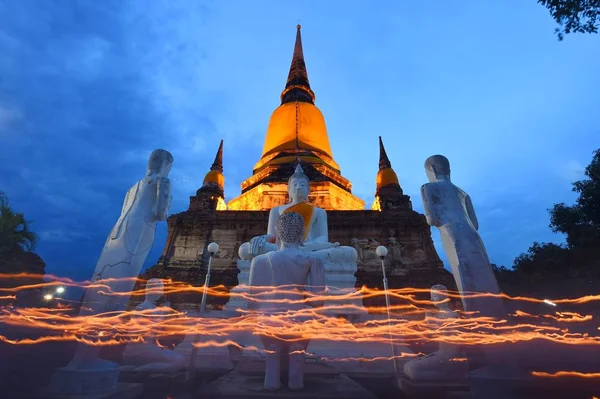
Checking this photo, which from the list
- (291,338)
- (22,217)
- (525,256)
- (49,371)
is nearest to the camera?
(291,338)

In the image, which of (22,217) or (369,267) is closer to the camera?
(369,267)

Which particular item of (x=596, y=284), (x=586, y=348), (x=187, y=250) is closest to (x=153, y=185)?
(x=586, y=348)

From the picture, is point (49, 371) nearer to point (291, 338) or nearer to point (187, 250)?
point (291, 338)

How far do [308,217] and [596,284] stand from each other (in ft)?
45.2

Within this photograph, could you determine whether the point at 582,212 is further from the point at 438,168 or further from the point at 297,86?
the point at 297,86

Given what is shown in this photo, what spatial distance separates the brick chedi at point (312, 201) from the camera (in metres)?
12.9

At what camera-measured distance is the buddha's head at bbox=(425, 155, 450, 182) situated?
17.8 feet

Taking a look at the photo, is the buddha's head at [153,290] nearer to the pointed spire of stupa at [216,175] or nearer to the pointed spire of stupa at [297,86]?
the pointed spire of stupa at [216,175]

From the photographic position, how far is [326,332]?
606 cm

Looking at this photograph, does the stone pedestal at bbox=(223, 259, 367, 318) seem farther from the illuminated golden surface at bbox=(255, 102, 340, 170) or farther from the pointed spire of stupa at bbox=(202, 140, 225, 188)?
the illuminated golden surface at bbox=(255, 102, 340, 170)

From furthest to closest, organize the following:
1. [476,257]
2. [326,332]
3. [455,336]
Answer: [326,332]
[476,257]
[455,336]

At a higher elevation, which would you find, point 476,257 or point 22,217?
point 22,217

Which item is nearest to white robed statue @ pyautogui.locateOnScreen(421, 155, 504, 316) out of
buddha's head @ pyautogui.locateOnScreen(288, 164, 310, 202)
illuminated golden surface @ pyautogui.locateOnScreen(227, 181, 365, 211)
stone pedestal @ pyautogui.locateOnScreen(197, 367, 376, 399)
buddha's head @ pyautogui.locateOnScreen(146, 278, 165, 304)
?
stone pedestal @ pyautogui.locateOnScreen(197, 367, 376, 399)

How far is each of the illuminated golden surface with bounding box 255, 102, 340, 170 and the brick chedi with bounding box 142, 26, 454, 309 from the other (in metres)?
0.10
